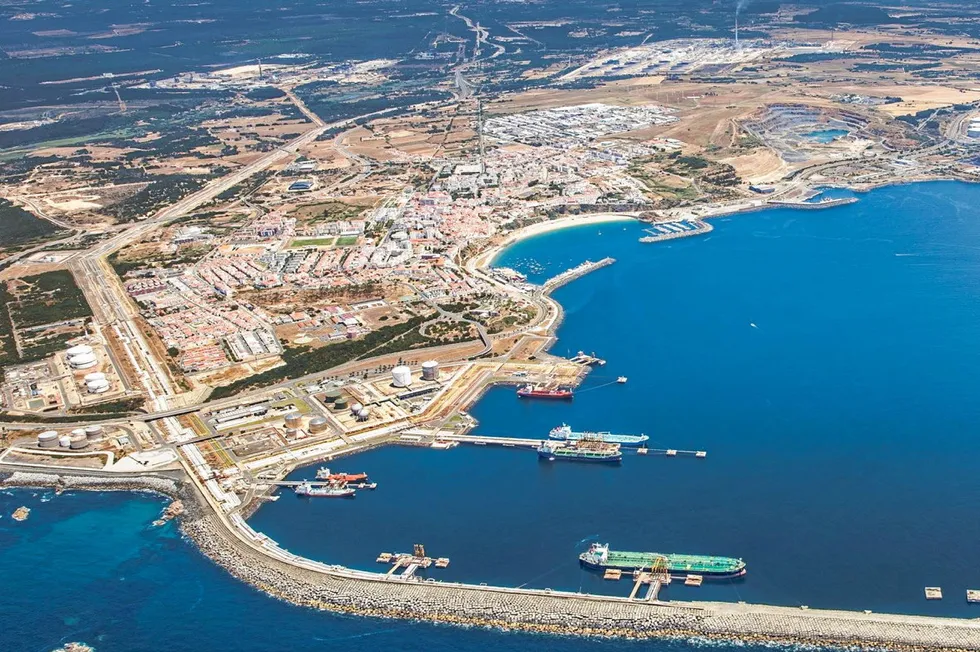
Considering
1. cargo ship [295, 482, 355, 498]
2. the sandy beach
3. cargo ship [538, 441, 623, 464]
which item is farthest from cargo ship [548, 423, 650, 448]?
the sandy beach

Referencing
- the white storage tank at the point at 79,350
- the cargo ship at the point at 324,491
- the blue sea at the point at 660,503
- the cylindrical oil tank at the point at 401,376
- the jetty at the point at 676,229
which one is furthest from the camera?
the jetty at the point at 676,229

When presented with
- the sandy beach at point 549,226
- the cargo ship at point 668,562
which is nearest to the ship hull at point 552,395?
the cargo ship at point 668,562

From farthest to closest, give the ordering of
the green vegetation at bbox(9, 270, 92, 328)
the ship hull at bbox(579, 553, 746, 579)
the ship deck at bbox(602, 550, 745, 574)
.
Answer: the green vegetation at bbox(9, 270, 92, 328)
the ship deck at bbox(602, 550, 745, 574)
the ship hull at bbox(579, 553, 746, 579)

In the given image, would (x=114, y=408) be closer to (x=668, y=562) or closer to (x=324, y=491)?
(x=324, y=491)

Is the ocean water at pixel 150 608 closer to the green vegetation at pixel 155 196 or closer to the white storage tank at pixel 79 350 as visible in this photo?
the white storage tank at pixel 79 350

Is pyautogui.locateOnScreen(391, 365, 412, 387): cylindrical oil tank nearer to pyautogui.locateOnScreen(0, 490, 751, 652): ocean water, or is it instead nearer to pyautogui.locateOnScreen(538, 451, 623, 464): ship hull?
pyautogui.locateOnScreen(538, 451, 623, 464): ship hull

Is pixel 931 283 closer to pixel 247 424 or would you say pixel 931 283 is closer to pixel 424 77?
pixel 247 424

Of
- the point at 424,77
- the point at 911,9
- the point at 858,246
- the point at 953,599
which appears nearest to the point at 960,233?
the point at 858,246

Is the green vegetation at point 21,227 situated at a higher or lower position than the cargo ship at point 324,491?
higher
